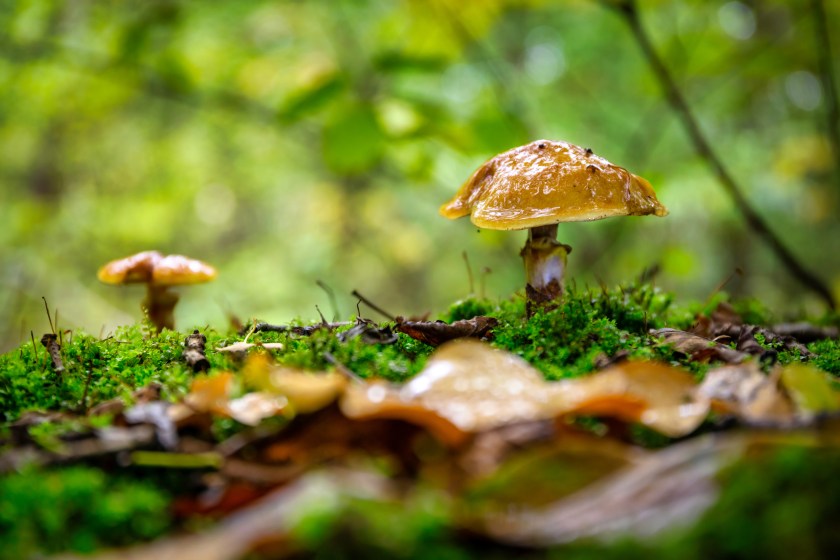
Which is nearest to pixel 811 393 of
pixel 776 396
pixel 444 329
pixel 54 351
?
pixel 776 396

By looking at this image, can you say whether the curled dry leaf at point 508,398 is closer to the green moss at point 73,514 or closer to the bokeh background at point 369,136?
the green moss at point 73,514

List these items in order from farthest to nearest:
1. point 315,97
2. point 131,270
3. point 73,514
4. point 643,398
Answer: point 315,97 → point 131,270 → point 643,398 → point 73,514

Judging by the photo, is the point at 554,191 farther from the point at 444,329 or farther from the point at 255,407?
the point at 255,407

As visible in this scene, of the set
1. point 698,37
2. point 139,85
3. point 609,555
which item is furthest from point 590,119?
point 609,555

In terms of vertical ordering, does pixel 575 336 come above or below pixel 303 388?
below

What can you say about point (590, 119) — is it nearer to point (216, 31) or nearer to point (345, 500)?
point (216, 31)
